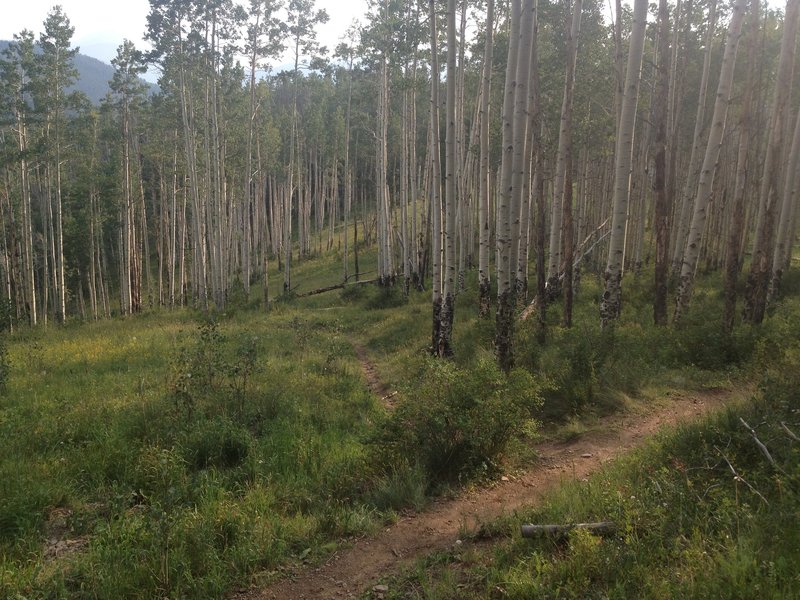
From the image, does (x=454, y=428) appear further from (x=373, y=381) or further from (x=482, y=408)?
(x=373, y=381)

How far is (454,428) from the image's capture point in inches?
227

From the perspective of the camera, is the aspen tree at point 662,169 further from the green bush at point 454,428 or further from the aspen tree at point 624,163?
the green bush at point 454,428

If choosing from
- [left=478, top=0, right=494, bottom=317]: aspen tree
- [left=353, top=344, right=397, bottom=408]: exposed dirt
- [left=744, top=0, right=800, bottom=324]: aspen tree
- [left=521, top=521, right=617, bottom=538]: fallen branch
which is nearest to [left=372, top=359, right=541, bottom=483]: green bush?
[left=521, top=521, right=617, bottom=538]: fallen branch

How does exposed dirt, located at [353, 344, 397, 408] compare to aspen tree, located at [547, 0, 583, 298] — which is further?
aspen tree, located at [547, 0, 583, 298]

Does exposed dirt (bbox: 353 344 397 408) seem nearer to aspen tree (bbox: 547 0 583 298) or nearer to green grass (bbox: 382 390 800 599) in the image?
green grass (bbox: 382 390 800 599)

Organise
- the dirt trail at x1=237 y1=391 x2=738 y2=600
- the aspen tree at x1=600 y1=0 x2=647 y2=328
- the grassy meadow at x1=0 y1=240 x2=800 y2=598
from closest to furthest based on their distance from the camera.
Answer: the grassy meadow at x1=0 y1=240 x2=800 y2=598
the dirt trail at x1=237 y1=391 x2=738 y2=600
the aspen tree at x1=600 y1=0 x2=647 y2=328

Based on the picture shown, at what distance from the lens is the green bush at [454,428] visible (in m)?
5.69

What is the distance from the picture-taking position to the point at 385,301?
21.8 m

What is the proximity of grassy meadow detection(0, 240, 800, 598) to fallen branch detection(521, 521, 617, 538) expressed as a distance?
0.14 meters

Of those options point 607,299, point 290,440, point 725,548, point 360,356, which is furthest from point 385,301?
point 725,548

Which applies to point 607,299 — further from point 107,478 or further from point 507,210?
point 107,478

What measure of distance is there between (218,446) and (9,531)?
6.84ft

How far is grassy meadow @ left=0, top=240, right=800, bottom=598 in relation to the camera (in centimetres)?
378

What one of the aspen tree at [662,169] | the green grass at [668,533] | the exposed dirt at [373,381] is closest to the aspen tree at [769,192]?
A: the aspen tree at [662,169]
